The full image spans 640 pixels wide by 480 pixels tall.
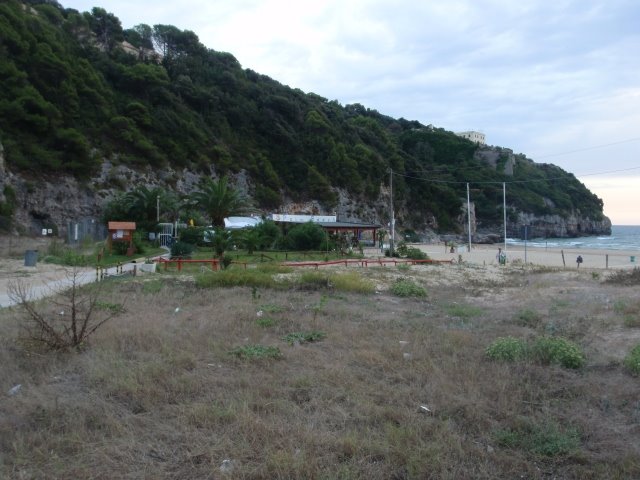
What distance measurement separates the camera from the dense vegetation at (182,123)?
46531 mm

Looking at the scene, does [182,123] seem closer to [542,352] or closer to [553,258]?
[553,258]

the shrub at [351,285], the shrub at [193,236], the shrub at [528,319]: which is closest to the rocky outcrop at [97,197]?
the shrub at [193,236]

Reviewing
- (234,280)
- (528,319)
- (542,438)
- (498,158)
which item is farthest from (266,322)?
(498,158)

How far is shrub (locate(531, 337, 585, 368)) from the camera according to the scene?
20.4 feet

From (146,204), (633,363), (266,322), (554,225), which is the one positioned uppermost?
(146,204)

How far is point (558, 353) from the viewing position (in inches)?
248

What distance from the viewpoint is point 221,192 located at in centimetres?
4034

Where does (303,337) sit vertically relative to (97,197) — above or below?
below

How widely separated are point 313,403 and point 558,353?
11.4 ft

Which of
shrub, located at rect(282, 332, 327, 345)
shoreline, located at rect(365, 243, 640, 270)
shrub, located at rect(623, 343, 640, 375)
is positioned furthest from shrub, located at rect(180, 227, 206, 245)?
shrub, located at rect(623, 343, 640, 375)

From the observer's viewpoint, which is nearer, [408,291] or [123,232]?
[408,291]

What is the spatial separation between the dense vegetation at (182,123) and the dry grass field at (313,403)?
37396 millimetres

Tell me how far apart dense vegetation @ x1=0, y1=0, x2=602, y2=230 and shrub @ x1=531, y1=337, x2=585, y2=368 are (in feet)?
132

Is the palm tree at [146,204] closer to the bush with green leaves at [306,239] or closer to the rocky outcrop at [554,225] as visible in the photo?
the bush with green leaves at [306,239]
